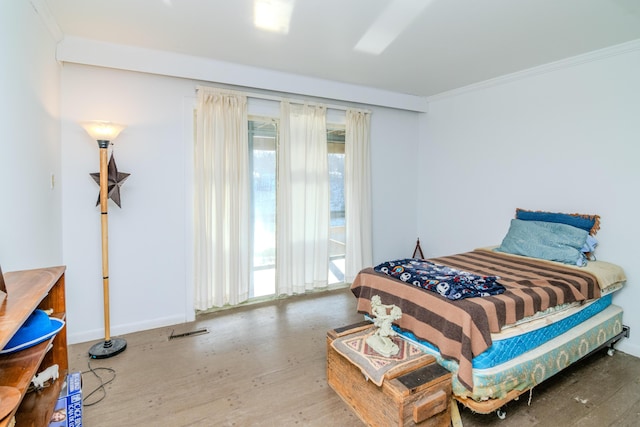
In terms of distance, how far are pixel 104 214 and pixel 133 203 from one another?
0.42m

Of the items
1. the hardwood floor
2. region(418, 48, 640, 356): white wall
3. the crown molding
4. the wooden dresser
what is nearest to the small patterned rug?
the hardwood floor

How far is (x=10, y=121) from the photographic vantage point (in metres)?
1.82

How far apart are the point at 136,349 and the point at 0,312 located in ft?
6.32

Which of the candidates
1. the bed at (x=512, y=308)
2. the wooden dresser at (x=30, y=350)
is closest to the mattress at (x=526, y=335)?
the bed at (x=512, y=308)

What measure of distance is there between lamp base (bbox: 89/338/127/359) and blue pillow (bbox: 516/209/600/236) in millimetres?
4022

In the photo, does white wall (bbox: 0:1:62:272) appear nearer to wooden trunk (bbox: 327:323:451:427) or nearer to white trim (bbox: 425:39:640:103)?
wooden trunk (bbox: 327:323:451:427)

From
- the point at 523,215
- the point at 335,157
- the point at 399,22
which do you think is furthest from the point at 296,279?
the point at 399,22

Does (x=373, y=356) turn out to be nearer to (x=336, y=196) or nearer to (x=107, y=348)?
(x=107, y=348)

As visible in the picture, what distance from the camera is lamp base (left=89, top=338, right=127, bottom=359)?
2.62m

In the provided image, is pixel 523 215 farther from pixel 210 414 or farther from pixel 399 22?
pixel 210 414

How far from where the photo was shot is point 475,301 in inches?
76.3

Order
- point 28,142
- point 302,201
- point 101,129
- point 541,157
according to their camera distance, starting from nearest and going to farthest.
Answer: point 28,142 → point 101,129 → point 541,157 → point 302,201

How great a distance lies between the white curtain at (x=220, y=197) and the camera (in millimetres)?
3320

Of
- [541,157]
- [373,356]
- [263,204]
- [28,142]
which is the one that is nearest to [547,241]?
[541,157]
